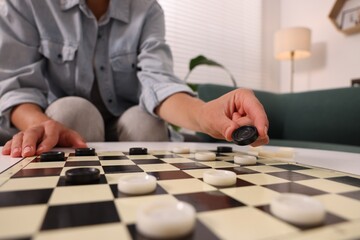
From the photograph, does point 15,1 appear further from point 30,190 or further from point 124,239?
point 124,239

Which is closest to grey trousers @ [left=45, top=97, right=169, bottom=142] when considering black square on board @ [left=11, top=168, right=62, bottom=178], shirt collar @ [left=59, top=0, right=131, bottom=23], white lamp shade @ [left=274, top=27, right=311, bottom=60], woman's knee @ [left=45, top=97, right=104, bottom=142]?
woman's knee @ [left=45, top=97, right=104, bottom=142]

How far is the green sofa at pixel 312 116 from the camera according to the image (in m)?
1.77

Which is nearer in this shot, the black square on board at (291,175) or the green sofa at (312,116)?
the black square on board at (291,175)

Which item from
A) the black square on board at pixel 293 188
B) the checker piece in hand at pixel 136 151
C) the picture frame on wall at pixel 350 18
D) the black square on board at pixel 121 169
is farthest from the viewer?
the picture frame on wall at pixel 350 18

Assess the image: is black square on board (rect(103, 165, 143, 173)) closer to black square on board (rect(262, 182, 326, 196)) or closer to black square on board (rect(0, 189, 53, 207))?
black square on board (rect(0, 189, 53, 207))

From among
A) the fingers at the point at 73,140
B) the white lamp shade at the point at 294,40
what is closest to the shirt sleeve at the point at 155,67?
the fingers at the point at 73,140

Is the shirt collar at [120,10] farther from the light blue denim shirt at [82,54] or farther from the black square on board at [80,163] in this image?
the black square on board at [80,163]

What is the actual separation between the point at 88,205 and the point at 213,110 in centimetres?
56

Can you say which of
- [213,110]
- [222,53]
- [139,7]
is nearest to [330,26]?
[222,53]

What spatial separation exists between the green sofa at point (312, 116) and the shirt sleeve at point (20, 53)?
1089 mm

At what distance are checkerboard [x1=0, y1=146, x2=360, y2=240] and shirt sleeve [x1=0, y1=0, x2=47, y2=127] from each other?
68 cm

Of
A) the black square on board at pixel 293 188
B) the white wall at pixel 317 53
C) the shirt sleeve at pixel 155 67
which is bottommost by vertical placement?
the black square on board at pixel 293 188

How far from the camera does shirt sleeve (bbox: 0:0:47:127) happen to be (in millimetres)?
1191

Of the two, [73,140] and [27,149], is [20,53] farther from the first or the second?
[27,149]
